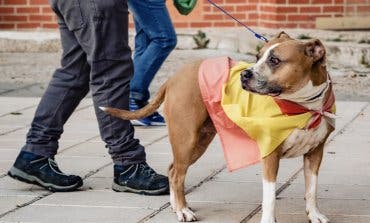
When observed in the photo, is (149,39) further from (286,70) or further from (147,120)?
(286,70)

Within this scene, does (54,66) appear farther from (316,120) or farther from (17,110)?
(316,120)

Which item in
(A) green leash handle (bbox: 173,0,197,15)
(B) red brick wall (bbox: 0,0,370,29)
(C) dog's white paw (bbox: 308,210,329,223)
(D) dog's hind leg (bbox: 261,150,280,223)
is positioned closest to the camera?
(D) dog's hind leg (bbox: 261,150,280,223)

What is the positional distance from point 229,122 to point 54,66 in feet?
22.3

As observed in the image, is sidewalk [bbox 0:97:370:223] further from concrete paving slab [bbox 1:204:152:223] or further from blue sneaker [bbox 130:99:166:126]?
blue sneaker [bbox 130:99:166:126]

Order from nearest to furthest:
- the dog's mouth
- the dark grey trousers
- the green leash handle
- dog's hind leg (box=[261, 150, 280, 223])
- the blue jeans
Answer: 1. the dog's mouth
2. dog's hind leg (box=[261, 150, 280, 223])
3. the dark grey trousers
4. the green leash handle
5. the blue jeans

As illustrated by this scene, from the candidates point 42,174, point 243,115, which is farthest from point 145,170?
point 243,115

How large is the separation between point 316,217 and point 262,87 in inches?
32.1

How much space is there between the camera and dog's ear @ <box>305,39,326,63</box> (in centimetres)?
488

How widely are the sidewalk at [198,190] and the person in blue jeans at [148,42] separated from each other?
1.20 ft

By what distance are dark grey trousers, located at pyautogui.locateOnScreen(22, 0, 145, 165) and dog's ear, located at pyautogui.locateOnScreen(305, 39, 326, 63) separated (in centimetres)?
131

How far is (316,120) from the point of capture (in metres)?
5.06

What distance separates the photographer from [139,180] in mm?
5875

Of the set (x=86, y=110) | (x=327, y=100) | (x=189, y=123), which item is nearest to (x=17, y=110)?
(x=86, y=110)

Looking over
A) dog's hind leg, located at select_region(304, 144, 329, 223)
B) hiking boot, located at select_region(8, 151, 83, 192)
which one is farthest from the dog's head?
hiking boot, located at select_region(8, 151, 83, 192)
